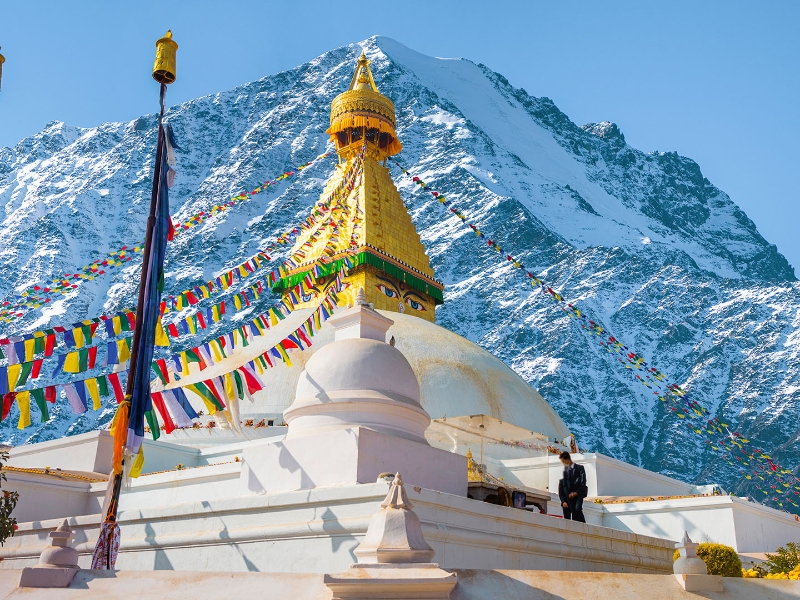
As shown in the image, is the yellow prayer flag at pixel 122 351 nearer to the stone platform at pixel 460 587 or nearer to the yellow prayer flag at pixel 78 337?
the yellow prayer flag at pixel 78 337

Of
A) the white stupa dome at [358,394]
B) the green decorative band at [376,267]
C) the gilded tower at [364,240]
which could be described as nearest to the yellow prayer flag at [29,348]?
the white stupa dome at [358,394]

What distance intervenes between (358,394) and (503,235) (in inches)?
3087

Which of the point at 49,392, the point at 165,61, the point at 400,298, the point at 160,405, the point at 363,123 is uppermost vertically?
the point at 363,123

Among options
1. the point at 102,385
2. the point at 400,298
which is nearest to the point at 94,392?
the point at 102,385

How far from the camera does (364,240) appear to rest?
21547 millimetres

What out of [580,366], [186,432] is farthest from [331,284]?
[580,366]

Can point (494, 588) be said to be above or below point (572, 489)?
below

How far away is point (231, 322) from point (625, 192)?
64295 millimetres

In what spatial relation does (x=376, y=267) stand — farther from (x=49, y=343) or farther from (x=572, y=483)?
(x=572, y=483)

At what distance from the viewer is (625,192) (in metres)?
112

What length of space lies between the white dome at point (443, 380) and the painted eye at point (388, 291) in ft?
10.0

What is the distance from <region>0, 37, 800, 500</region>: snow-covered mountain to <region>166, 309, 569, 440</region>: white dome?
135 feet

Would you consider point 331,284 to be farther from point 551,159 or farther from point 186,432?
point 551,159

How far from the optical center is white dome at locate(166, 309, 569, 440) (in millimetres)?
15641
